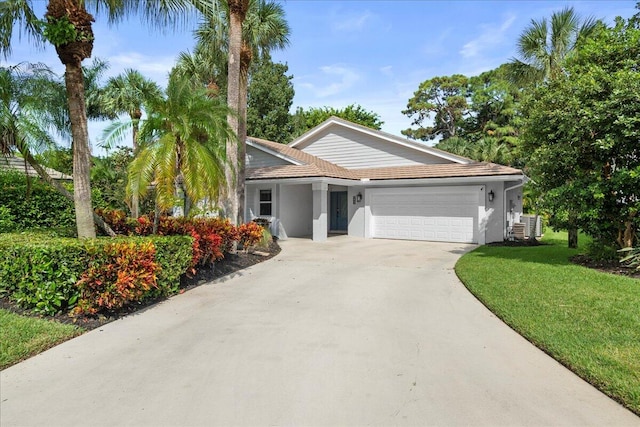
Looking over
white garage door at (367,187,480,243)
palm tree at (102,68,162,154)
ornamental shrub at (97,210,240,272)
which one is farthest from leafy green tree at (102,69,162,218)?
white garage door at (367,187,480,243)

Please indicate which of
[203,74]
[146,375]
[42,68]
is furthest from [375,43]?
[146,375]

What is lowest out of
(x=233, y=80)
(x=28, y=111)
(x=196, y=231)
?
(x=196, y=231)

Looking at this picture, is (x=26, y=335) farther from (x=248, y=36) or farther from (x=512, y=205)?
(x=512, y=205)

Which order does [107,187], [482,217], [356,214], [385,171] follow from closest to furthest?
[482,217], [107,187], [385,171], [356,214]

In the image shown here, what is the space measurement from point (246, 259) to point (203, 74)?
38.7 feet

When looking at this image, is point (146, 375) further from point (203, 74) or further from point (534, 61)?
point (534, 61)

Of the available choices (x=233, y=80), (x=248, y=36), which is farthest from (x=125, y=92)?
(x=233, y=80)

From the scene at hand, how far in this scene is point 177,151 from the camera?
7.62m

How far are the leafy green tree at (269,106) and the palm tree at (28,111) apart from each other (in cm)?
2871

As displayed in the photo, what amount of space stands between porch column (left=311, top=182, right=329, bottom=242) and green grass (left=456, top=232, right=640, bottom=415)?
6.66 m

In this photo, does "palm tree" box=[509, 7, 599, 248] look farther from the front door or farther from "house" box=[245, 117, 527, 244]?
the front door

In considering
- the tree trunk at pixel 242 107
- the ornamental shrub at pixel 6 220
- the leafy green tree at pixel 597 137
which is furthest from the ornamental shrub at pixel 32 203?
the leafy green tree at pixel 597 137

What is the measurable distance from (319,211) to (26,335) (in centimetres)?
1167

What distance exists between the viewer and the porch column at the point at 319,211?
51.5 feet
